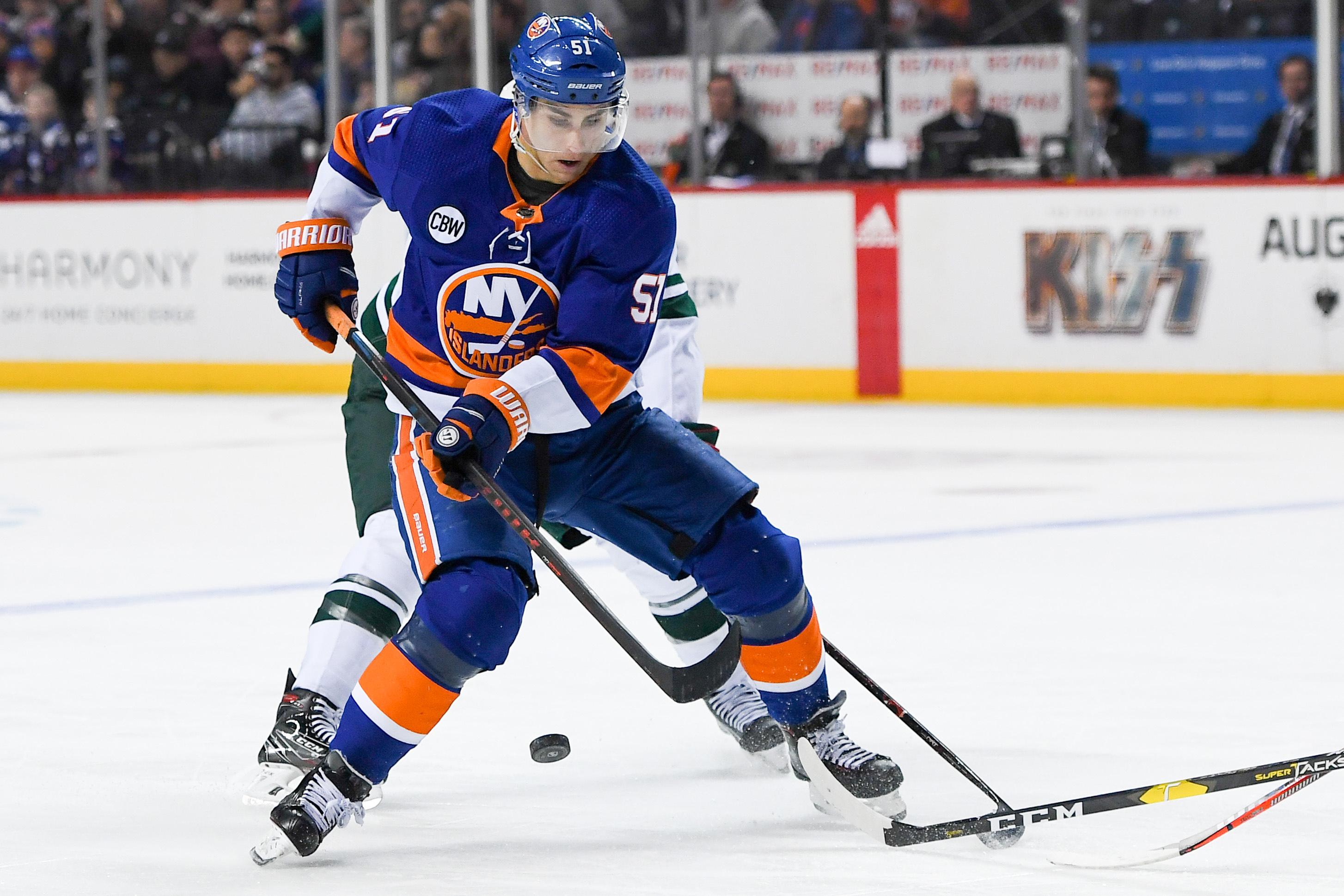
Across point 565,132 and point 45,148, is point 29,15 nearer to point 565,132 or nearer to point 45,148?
point 45,148

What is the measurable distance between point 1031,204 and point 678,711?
533cm

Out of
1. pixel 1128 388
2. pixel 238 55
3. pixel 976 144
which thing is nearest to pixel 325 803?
pixel 1128 388

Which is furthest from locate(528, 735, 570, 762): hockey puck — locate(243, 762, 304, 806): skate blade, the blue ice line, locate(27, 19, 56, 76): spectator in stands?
locate(27, 19, 56, 76): spectator in stands

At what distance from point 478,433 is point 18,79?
8.40 meters

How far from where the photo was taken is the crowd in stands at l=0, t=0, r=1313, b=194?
335 inches

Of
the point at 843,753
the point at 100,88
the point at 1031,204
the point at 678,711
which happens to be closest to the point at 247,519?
the point at 678,711

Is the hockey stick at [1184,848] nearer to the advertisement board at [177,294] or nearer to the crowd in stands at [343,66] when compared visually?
the crowd in stands at [343,66]

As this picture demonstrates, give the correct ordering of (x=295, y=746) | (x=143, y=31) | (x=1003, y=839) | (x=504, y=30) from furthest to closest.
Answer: (x=143, y=31), (x=504, y=30), (x=295, y=746), (x=1003, y=839)

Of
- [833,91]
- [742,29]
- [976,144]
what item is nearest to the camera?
[976,144]

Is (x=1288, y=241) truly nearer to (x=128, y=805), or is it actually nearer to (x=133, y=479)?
(x=133, y=479)

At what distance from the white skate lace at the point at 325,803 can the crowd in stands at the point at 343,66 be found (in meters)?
6.33

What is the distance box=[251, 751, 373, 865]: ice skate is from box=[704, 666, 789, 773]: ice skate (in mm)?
679

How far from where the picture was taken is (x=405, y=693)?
8.48ft

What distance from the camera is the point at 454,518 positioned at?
106 inches
